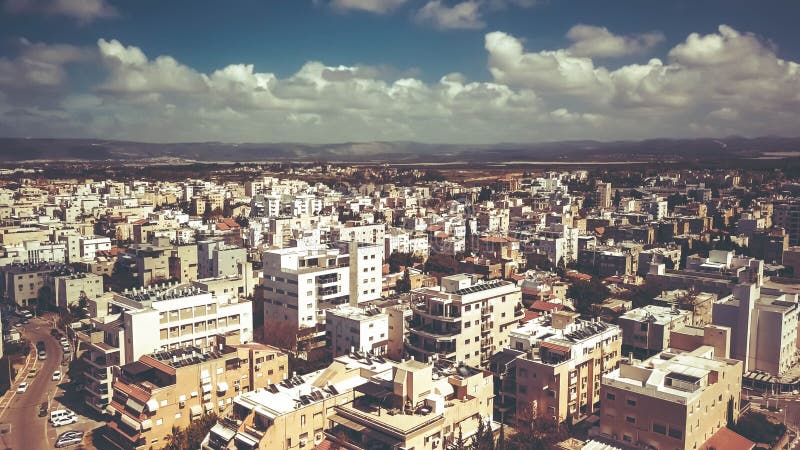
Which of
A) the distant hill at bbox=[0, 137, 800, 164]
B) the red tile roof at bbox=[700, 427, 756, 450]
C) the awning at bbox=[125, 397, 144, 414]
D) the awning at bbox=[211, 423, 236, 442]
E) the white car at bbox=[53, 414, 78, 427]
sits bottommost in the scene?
the white car at bbox=[53, 414, 78, 427]

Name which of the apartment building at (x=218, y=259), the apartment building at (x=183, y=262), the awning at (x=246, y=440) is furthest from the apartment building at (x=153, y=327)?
the apartment building at (x=183, y=262)

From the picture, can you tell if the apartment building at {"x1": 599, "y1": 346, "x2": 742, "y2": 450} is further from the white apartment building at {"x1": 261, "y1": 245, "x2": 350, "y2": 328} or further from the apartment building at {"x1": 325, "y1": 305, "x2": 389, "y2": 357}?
the white apartment building at {"x1": 261, "y1": 245, "x2": 350, "y2": 328}

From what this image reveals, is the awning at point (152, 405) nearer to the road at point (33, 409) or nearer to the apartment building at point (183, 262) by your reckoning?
the road at point (33, 409)

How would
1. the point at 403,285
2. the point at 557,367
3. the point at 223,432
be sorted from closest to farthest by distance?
the point at 223,432
the point at 557,367
the point at 403,285

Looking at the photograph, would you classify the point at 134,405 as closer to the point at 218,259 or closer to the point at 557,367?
the point at 557,367

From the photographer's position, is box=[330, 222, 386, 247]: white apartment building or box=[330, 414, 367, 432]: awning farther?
box=[330, 222, 386, 247]: white apartment building

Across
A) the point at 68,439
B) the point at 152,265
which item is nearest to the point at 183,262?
the point at 152,265

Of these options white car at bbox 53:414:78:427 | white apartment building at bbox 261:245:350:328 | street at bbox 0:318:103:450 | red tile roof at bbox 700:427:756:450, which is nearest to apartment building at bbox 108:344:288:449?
street at bbox 0:318:103:450
